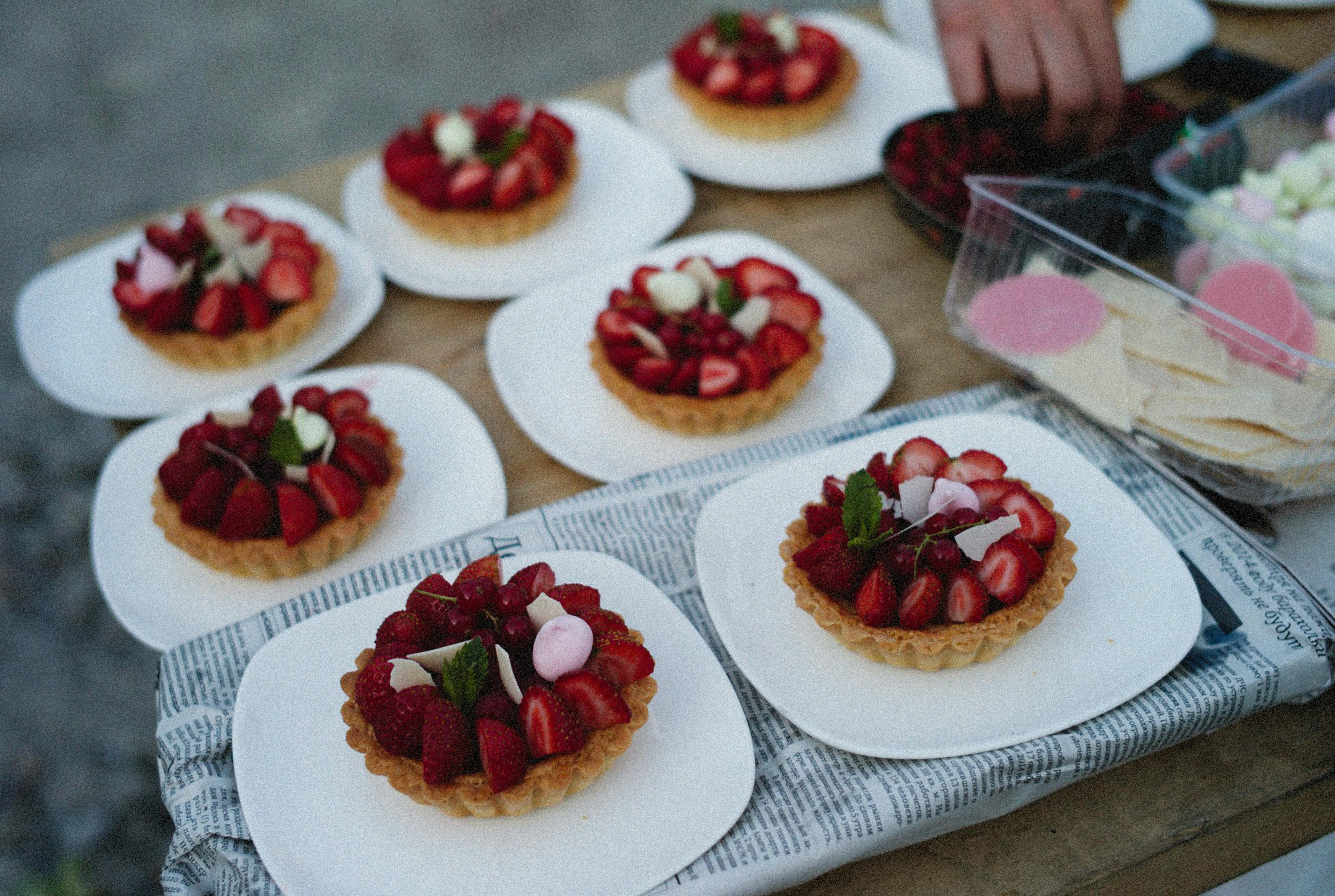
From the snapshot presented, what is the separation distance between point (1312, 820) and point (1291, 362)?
2.01 feet

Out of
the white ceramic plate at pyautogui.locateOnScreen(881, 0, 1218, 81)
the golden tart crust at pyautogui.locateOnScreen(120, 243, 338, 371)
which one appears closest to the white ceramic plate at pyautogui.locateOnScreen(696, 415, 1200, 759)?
the golden tart crust at pyautogui.locateOnScreen(120, 243, 338, 371)

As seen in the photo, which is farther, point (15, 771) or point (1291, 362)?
point (15, 771)

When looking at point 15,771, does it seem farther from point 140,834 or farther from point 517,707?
point 517,707

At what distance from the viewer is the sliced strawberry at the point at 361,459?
1.51 meters

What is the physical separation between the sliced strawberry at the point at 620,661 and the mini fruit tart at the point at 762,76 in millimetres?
1515

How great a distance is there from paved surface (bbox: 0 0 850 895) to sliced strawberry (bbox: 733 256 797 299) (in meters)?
1.94

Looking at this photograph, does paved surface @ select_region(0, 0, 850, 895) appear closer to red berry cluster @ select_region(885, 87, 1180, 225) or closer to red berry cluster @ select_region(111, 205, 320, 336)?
red berry cluster @ select_region(111, 205, 320, 336)

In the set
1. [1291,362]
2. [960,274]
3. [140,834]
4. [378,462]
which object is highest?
[1291,362]

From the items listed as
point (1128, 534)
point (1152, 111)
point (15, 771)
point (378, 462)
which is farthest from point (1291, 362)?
point (15, 771)

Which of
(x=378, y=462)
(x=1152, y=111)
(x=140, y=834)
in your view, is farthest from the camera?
(x=140, y=834)

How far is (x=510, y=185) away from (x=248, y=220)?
1.65 feet

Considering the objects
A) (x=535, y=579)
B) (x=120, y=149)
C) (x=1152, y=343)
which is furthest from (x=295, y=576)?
(x=120, y=149)

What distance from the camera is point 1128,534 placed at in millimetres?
1389

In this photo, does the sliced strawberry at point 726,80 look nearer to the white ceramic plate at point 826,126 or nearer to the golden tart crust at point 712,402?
the white ceramic plate at point 826,126
